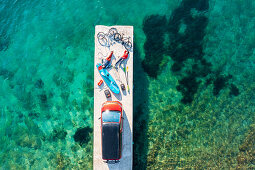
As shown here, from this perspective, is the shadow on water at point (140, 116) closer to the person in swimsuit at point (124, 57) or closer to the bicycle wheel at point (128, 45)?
the bicycle wheel at point (128, 45)

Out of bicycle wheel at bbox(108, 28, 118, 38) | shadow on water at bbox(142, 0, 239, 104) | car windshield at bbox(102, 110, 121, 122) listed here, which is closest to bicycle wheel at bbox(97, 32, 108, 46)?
bicycle wheel at bbox(108, 28, 118, 38)

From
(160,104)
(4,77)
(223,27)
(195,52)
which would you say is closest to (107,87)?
(160,104)

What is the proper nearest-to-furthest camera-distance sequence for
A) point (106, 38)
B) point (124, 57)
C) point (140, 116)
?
1. point (124, 57)
2. point (106, 38)
3. point (140, 116)

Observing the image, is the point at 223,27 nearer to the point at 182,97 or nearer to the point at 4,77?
the point at 182,97

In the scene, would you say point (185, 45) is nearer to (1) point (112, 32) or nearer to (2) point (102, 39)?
(1) point (112, 32)

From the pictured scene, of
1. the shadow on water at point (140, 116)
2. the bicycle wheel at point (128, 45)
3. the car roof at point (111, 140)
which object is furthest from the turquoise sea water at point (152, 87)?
the car roof at point (111, 140)

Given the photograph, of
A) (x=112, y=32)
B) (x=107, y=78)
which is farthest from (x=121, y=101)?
(x=112, y=32)
